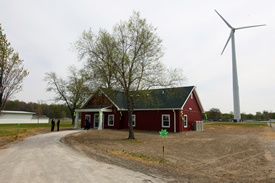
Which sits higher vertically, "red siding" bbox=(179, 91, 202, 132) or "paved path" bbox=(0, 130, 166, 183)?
"red siding" bbox=(179, 91, 202, 132)

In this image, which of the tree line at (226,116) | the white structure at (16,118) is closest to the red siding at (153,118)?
the white structure at (16,118)

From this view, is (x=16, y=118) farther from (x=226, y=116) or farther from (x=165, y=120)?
(x=226, y=116)

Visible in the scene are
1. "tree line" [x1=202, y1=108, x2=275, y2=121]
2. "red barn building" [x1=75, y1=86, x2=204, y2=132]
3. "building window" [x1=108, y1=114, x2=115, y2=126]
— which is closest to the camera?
"red barn building" [x1=75, y1=86, x2=204, y2=132]

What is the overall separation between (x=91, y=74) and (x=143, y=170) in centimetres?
950

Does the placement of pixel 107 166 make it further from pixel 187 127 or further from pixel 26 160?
pixel 187 127

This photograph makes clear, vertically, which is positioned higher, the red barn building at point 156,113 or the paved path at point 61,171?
the red barn building at point 156,113

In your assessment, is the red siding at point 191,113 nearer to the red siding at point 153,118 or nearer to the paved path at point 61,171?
the red siding at point 153,118

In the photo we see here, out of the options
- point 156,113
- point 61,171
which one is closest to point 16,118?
point 156,113

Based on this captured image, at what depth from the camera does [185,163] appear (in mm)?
8164

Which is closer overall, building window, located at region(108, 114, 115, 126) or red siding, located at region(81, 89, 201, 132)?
red siding, located at region(81, 89, 201, 132)

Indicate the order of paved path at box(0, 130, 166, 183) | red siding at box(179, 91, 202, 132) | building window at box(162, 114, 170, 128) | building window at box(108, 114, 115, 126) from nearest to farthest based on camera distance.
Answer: paved path at box(0, 130, 166, 183)
building window at box(162, 114, 170, 128)
red siding at box(179, 91, 202, 132)
building window at box(108, 114, 115, 126)

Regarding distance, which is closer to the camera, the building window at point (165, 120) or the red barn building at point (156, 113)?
the red barn building at point (156, 113)

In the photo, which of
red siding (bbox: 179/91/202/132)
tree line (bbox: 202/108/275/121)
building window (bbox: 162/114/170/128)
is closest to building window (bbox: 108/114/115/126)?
building window (bbox: 162/114/170/128)

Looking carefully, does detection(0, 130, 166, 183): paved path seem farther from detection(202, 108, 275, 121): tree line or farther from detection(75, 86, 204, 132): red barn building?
detection(202, 108, 275, 121): tree line
